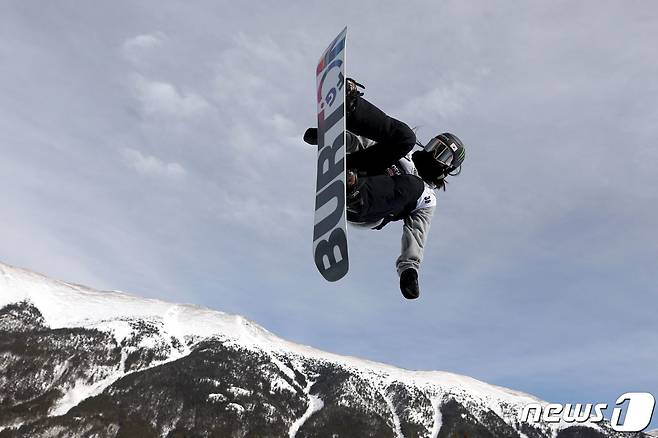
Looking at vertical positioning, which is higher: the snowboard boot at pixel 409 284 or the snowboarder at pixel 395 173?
the snowboarder at pixel 395 173

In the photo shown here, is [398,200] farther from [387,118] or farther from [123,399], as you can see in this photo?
[123,399]

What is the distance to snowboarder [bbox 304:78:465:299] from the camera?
26.9ft

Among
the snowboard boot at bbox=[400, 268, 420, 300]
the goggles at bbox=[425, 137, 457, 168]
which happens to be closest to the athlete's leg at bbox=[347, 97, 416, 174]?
the goggles at bbox=[425, 137, 457, 168]

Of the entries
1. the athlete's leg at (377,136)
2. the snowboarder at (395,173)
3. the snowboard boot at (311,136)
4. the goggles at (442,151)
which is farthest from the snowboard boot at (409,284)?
the snowboard boot at (311,136)

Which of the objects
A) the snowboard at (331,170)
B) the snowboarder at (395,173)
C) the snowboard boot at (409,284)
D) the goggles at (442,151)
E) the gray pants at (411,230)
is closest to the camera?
the snowboard at (331,170)

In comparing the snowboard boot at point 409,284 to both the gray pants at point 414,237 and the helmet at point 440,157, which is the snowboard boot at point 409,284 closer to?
the gray pants at point 414,237

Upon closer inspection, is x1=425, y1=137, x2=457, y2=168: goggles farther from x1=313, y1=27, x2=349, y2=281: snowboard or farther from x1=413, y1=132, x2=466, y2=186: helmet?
x1=313, y1=27, x2=349, y2=281: snowboard

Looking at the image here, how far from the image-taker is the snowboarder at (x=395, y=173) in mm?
8195

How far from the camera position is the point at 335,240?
289 inches

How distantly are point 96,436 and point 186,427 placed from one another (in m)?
32.3

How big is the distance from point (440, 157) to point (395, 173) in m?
0.87

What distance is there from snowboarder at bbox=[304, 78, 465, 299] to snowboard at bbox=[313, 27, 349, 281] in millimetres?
237

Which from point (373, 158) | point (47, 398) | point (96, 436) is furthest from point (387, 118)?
point (47, 398)

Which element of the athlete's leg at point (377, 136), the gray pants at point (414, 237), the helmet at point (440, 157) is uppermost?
the helmet at point (440, 157)
